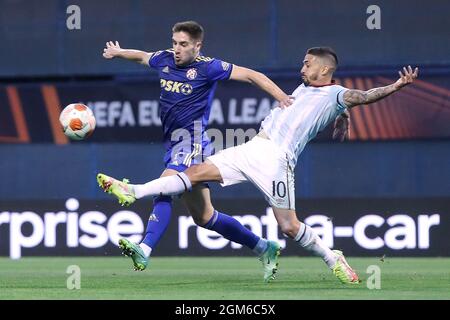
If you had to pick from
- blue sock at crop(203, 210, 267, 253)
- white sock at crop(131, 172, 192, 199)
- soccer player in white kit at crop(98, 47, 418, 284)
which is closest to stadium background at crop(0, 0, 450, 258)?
blue sock at crop(203, 210, 267, 253)

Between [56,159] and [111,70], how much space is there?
4.28 feet

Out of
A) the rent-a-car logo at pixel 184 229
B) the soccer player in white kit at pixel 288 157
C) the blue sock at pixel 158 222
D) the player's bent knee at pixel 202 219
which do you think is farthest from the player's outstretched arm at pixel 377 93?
the rent-a-car logo at pixel 184 229

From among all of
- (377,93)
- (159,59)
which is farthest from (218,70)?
(377,93)

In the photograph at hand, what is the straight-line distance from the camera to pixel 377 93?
9.12 m

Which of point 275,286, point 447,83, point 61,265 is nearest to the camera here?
point 275,286

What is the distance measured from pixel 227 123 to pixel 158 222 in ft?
17.6

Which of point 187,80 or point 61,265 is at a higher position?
point 187,80

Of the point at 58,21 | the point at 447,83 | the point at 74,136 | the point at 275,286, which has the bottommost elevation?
the point at 275,286

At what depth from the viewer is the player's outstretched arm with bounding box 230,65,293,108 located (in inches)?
365

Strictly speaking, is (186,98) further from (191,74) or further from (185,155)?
(185,155)

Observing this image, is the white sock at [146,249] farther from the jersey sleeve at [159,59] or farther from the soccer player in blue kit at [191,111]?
the jersey sleeve at [159,59]

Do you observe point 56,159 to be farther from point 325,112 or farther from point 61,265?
point 325,112

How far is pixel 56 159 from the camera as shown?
50.6 feet

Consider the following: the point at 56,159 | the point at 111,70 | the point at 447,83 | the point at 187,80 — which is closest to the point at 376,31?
the point at 447,83
